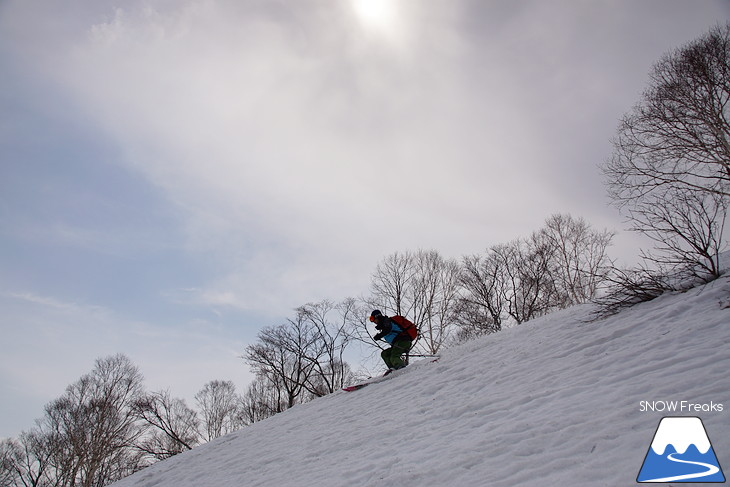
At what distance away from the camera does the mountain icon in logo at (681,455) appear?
2.40m

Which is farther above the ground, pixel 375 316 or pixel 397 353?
pixel 375 316

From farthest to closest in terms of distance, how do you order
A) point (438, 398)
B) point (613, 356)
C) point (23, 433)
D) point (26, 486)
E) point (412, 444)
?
point (23, 433) → point (26, 486) → point (438, 398) → point (613, 356) → point (412, 444)

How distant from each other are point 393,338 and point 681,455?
8.49 meters

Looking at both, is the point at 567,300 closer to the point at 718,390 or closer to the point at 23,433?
the point at 718,390

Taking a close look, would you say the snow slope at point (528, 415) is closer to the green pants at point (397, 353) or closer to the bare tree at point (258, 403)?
the green pants at point (397, 353)

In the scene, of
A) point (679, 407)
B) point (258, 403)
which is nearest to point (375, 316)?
point (679, 407)

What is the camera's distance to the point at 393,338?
431 inches

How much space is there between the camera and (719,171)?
35.8 ft

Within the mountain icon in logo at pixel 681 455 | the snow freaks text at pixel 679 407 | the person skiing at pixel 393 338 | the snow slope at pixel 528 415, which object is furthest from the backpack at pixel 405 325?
the mountain icon in logo at pixel 681 455

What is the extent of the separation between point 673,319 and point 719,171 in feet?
29.1

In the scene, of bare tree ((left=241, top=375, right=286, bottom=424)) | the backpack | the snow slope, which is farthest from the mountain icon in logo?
bare tree ((left=241, top=375, right=286, bottom=424))

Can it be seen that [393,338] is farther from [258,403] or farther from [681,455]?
[258,403]

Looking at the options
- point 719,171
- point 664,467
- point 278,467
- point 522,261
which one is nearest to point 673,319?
point 664,467

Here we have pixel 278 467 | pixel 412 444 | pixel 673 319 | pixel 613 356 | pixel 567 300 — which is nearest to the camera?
pixel 412 444
